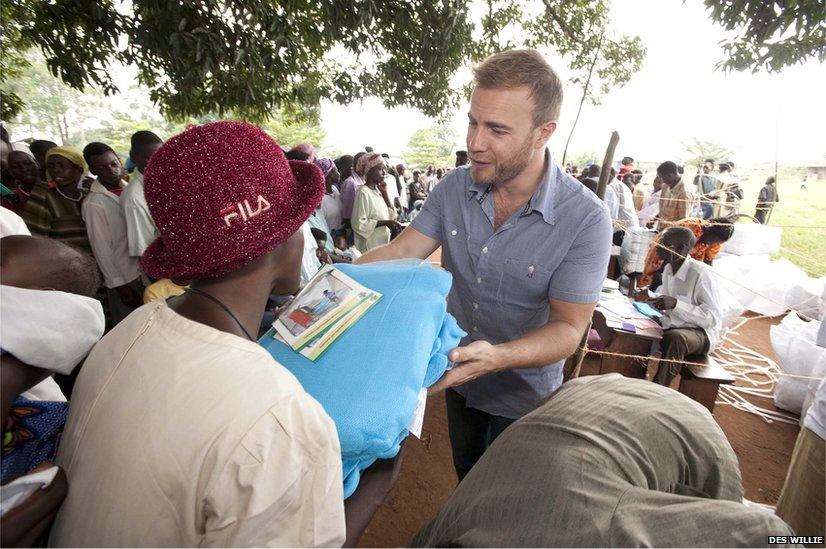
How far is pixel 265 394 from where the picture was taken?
0.80 metres

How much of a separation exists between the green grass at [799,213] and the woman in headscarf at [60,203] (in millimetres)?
10251

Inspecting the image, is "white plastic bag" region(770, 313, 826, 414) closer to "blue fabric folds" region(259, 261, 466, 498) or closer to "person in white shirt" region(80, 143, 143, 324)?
"blue fabric folds" region(259, 261, 466, 498)

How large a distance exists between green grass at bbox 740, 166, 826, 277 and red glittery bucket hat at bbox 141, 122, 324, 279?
946 centimetres

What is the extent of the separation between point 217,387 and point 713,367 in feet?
14.9

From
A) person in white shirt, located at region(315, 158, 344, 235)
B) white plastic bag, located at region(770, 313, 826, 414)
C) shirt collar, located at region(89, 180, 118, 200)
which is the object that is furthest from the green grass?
shirt collar, located at region(89, 180, 118, 200)

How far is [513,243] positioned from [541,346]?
0.48m

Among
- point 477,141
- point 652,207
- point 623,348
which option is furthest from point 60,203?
point 652,207

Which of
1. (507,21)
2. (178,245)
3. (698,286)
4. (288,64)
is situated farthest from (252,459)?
(507,21)

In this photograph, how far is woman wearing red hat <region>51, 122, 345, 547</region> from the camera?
774 mm

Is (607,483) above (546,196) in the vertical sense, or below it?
below

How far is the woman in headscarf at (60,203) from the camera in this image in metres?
3.42

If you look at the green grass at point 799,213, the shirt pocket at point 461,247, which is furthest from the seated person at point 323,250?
the green grass at point 799,213

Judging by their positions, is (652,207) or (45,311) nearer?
(45,311)

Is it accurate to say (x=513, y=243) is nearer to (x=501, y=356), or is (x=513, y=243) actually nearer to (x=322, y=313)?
(x=501, y=356)
